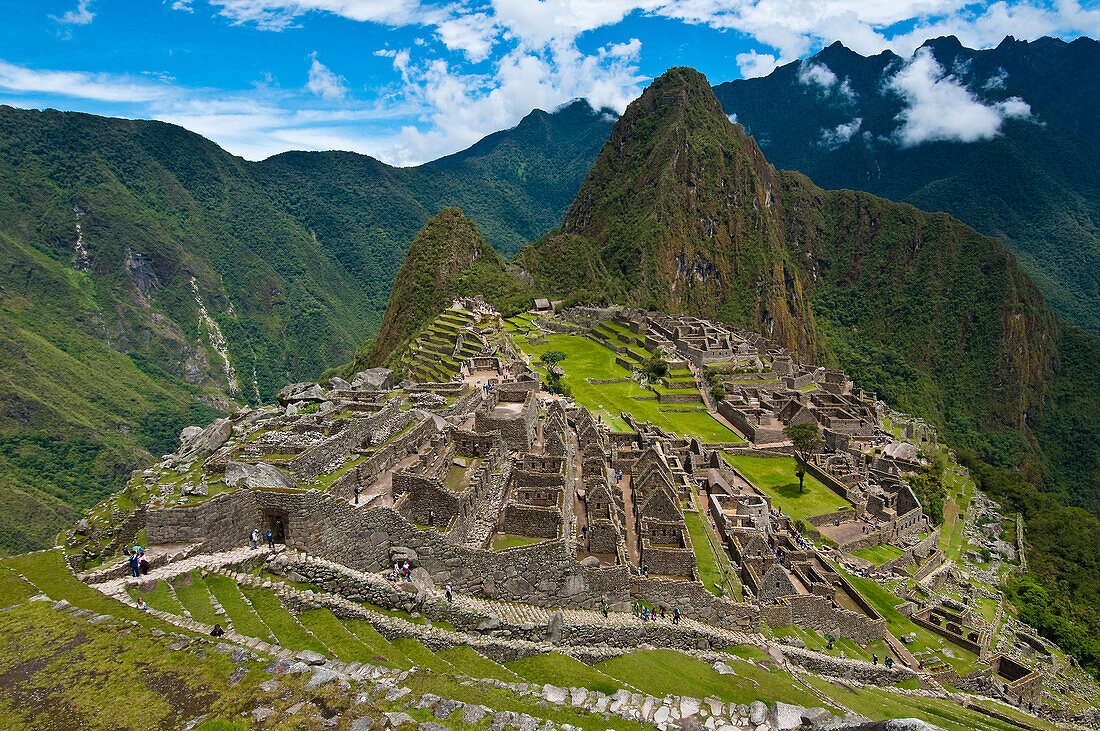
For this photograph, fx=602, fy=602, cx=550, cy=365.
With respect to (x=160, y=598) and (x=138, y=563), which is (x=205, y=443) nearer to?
(x=138, y=563)

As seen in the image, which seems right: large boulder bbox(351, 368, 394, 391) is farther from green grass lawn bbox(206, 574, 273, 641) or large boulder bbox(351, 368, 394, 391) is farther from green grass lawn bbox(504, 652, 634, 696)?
green grass lawn bbox(504, 652, 634, 696)

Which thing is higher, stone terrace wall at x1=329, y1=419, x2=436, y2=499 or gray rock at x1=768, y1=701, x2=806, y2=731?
stone terrace wall at x1=329, y1=419, x2=436, y2=499

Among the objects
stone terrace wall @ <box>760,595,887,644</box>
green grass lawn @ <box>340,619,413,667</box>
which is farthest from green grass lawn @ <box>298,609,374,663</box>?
stone terrace wall @ <box>760,595,887,644</box>

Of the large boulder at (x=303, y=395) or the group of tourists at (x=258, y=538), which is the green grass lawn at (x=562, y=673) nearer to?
the group of tourists at (x=258, y=538)

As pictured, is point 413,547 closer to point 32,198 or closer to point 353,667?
point 353,667

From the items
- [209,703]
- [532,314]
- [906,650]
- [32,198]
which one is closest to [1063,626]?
[906,650]

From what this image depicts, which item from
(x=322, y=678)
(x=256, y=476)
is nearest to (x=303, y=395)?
(x=256, y=476)

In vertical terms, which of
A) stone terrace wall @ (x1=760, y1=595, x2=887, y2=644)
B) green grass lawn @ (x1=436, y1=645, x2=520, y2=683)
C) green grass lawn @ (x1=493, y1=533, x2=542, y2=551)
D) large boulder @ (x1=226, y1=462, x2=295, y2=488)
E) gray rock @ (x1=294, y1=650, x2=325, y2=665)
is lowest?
stone terrace wall @ (x1=760, y1=595, x2=887, y2=644)
